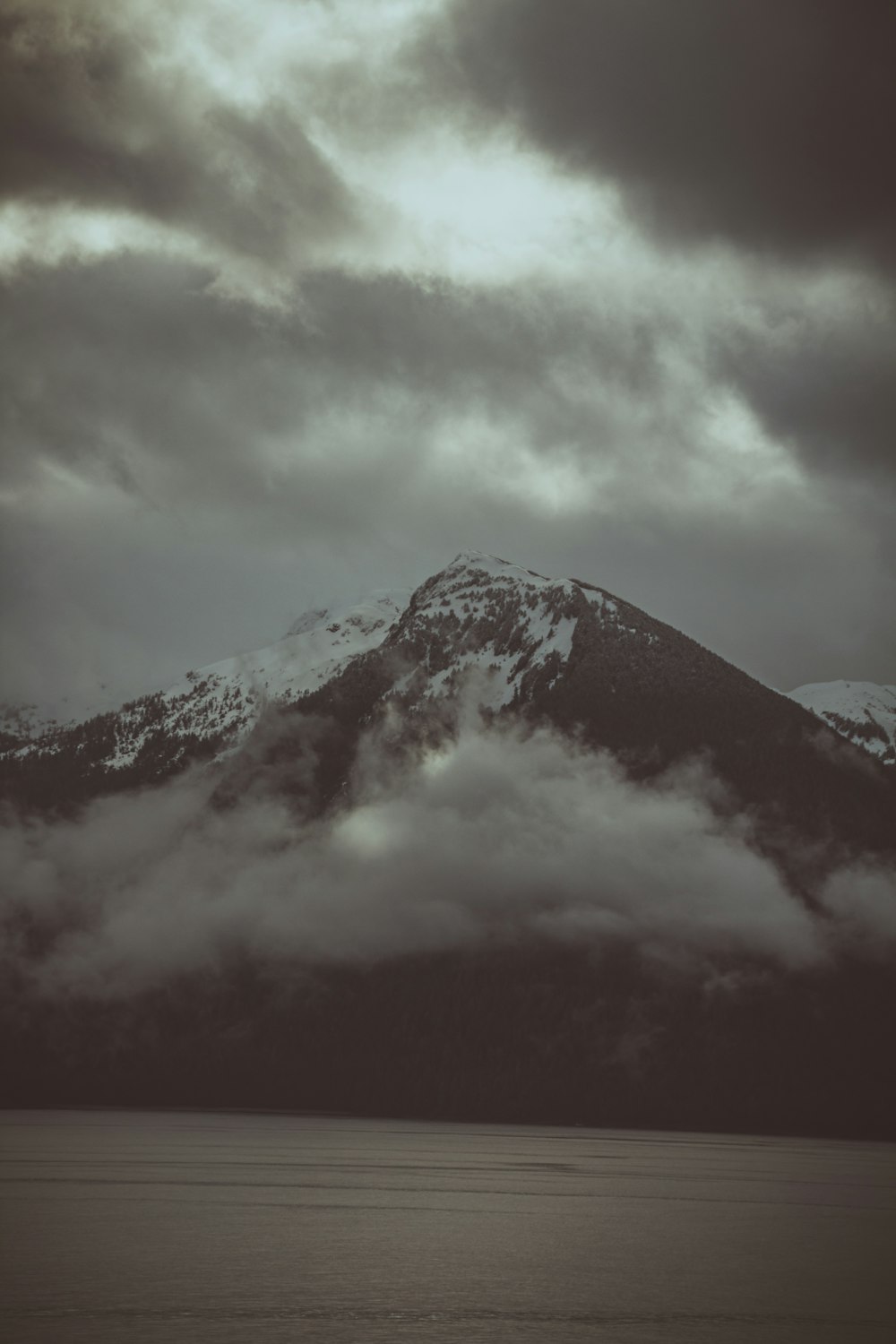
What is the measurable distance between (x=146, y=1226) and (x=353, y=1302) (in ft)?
190

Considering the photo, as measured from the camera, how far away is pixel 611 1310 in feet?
364

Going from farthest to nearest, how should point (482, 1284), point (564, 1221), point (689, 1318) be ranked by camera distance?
1. point (564, 1221)
2. point (482, 1284)
3. point (689, 1318)

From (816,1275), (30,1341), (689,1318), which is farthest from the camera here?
(816,1275)

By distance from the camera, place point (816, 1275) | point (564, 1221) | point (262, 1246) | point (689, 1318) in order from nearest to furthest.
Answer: point (689, 1318), point (816, 1275), point (262, 1246), point (564, 1221)

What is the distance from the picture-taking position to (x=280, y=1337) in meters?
94.9

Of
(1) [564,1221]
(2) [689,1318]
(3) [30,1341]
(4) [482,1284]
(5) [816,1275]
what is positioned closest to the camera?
(3) [30,1341]

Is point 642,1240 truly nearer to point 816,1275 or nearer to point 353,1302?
point 816,1275

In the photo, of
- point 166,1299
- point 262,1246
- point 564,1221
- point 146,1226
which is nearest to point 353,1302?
point 166,1299

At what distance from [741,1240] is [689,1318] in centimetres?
5900

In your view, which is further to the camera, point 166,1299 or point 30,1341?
point 166,1299

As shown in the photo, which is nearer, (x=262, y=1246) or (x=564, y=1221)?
(x=262, y=1246)

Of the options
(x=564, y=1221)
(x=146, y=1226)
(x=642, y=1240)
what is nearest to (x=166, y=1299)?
(x=146, y=1226)

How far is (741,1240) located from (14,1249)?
260 feet

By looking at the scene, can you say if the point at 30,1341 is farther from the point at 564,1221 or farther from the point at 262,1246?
the point at 564,1221
